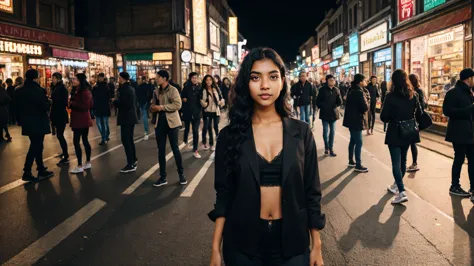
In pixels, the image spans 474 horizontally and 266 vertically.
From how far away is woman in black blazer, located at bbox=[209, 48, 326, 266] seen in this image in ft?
7.01

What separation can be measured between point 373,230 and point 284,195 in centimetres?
336

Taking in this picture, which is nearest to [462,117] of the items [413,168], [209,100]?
[413,168]

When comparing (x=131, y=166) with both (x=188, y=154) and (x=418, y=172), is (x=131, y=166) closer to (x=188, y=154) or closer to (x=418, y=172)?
(x=188, y=154)

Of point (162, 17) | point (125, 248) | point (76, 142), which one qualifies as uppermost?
point (162, 17)

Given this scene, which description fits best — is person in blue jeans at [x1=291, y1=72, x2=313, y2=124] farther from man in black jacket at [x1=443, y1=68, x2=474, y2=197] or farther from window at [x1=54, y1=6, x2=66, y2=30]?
window at [x1=54, y1=6, x2=66, y2=30]

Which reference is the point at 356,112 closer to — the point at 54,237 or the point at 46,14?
the point at 54,237

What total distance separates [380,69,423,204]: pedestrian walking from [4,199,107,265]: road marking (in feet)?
14.3

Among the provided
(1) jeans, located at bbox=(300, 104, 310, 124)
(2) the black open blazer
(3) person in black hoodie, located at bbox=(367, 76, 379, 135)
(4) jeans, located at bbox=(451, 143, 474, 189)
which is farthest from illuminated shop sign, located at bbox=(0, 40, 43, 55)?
(2) the black open blazer

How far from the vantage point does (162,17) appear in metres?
31.7

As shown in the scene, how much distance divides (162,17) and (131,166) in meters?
24.9

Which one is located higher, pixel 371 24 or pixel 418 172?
pixel 371 24

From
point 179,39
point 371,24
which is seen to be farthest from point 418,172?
point 179,39

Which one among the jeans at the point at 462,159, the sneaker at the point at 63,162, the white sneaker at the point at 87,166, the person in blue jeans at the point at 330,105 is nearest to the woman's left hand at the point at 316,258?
the jeans at the point at 462,159

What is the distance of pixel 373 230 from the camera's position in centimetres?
507
